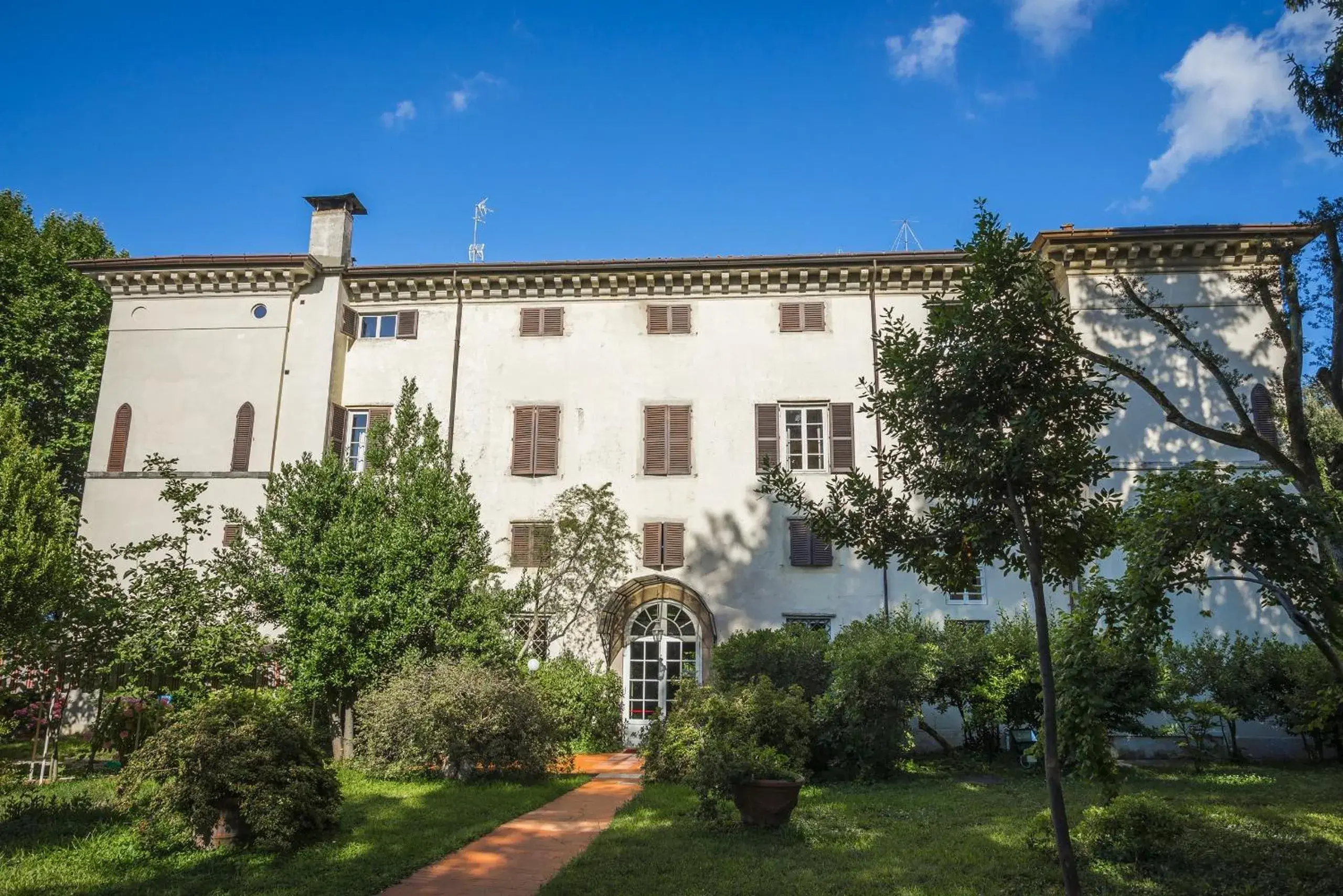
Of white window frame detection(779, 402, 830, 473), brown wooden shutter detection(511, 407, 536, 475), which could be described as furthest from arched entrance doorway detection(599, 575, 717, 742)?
white window frame detection(779, 402, 830, 473)

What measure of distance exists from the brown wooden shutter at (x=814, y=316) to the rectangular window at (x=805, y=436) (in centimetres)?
188

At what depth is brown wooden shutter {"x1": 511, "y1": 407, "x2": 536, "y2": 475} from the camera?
19656 millimetres

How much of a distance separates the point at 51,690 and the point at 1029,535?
14967 mm

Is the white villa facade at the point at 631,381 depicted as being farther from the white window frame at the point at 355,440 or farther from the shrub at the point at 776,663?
the shrub at the point at 776,663

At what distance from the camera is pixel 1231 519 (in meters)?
6.26

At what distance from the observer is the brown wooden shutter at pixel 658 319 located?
20453 mm

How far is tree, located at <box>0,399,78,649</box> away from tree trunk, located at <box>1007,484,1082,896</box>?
14300 mm

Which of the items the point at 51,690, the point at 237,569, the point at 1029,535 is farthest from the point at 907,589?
the point at 51,690

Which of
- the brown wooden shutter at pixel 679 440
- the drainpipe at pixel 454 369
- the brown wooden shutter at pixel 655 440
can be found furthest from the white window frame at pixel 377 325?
the brown wooden shutter at pixel 679 440

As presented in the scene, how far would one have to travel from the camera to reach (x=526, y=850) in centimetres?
888

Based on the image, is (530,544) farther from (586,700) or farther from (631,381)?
(631,381)

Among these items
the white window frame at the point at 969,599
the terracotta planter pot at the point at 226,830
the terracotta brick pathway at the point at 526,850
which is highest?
the white window frame at the point at 969,599

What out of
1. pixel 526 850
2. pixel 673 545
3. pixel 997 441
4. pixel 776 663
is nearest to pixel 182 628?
pixel 526 850

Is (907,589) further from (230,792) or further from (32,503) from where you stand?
(32,503)
